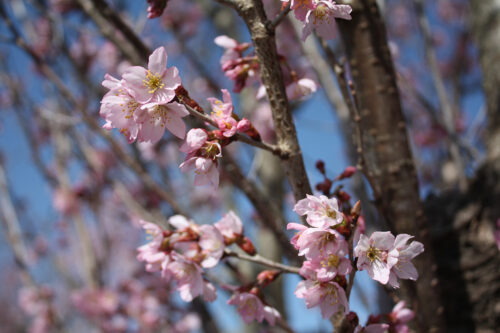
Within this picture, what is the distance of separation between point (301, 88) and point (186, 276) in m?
0.67

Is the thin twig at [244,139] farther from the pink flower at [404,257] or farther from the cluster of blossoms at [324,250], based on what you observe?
the pink flower at [404,257]

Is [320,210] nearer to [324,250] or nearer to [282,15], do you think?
[324,250]

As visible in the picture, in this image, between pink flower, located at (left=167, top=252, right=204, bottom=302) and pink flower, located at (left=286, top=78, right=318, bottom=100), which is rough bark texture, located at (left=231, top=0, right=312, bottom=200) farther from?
pink flower, located at (left=167, top=252, right=204, bottom=302)

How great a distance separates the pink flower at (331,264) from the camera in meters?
0.81

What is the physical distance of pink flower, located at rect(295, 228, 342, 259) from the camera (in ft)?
2.64

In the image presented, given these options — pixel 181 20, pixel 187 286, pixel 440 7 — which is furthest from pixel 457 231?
pixel 440 7

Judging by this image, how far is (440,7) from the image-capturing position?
6531 millimetres

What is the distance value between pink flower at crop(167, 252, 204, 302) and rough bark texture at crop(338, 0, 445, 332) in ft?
2.31

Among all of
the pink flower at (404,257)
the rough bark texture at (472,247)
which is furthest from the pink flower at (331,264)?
the rough bark texture at (472,247)

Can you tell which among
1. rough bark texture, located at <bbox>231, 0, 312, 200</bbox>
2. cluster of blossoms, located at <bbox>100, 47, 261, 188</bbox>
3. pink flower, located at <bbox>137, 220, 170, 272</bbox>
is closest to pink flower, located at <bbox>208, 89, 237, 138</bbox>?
cluster of blossoms, located at <bbox>100, 47, 261, 188</bbox>

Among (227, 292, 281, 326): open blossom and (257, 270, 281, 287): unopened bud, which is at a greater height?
(257, 270, 281, 287): unopened bud

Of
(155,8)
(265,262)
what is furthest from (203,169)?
(155,8)

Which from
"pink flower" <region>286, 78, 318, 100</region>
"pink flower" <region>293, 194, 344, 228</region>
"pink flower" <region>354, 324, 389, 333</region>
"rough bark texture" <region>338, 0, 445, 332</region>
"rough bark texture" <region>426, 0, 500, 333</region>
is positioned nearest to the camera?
"pink flower" <region>293, 194, 344, 228</region>

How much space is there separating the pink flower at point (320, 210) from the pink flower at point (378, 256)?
0.26 feet
